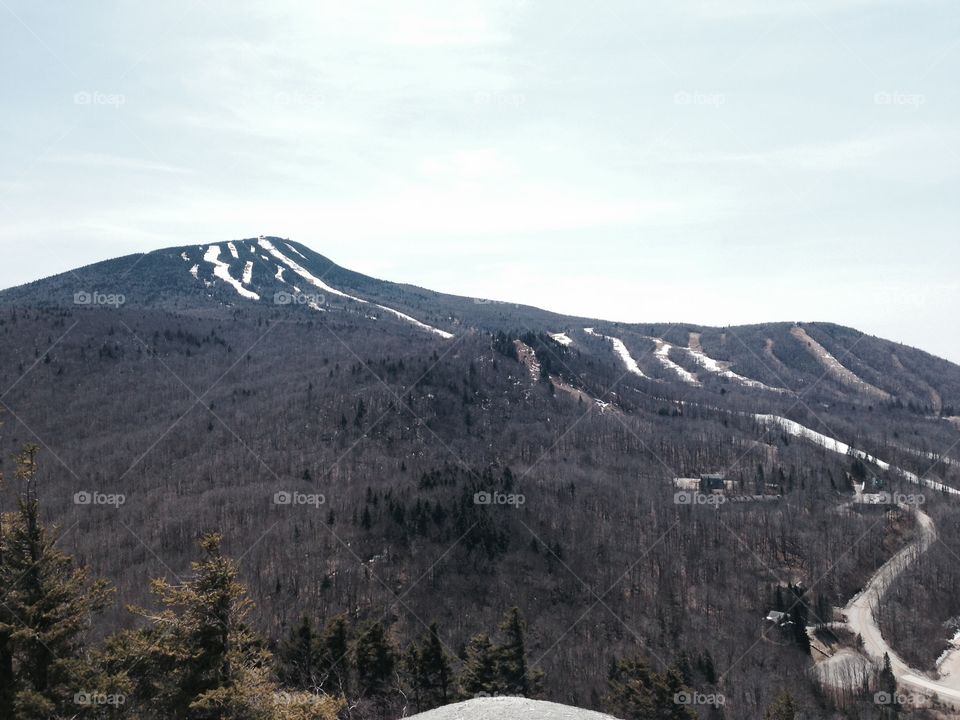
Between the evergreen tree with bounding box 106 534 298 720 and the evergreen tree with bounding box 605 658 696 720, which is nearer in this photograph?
the evergreen tree with bounding box 106 534 298 720

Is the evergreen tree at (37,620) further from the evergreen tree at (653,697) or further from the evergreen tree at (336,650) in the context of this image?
the evergreen tree at (653,697)

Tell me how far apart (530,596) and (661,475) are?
248ft

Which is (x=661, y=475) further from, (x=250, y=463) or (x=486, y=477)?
(x=250, y=463)

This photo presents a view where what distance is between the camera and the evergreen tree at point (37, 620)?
17.2 metres

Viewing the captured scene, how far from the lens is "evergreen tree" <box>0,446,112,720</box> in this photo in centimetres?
1719

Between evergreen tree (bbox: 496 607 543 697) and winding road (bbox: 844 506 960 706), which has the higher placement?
evergreen tree (bbox: 496 607 543 697)

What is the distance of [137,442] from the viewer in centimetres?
18375

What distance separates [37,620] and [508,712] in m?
14.7

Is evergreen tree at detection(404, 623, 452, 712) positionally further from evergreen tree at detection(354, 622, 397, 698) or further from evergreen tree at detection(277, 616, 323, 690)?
evergreen tree at detection(277, 616, 323, 690)

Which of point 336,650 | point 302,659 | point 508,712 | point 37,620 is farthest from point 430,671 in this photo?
point 37,620

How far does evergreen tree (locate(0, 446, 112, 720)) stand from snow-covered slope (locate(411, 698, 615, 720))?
10.7 metres

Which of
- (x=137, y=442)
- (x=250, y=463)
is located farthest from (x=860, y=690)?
(x=137, y=442)

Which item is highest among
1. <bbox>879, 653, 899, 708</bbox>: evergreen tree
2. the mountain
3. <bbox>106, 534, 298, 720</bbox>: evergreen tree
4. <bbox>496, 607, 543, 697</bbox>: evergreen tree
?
<bbox>106, 534, 298, 720</bbox>: evergreen tree

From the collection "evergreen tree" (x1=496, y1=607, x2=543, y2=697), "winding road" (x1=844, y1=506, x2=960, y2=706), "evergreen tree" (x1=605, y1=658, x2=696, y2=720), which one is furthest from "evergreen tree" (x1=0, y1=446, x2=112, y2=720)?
"winding road" (x1=844, y1=506, x2=960, y2=706)
